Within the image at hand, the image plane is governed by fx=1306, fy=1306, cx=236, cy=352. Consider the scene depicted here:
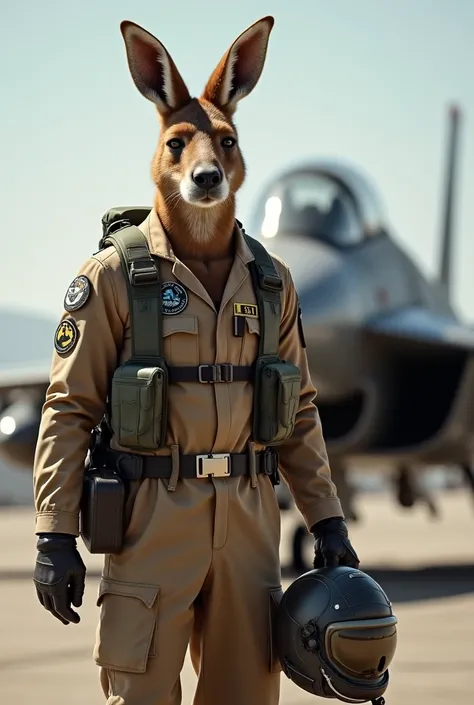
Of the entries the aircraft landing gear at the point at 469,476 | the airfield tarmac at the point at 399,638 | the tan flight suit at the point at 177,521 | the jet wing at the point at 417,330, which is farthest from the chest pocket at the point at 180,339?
the aircraft landing gear at the point at 469,476

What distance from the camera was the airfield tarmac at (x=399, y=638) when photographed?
645cm

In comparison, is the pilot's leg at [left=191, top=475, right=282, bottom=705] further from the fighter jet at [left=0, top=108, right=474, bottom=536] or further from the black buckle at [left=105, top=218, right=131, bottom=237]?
the fighter jet at [left=0, top=108, right=474, bottom=536]

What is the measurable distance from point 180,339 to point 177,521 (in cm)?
52

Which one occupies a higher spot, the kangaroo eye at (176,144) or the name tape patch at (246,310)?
the kangaroo eye at (176,144)

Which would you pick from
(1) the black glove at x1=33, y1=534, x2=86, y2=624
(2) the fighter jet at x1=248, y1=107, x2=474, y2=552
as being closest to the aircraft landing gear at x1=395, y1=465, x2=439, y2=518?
(2) the fighter jet at x1=248, y1=107, x2=474, y2=552

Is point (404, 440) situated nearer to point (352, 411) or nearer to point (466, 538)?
point (352, 411)

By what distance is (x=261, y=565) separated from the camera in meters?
3.84

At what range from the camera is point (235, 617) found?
374 centimetres

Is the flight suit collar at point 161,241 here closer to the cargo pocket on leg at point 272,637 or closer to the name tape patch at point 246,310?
the name tape patch at point 246,310

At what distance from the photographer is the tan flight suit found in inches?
143

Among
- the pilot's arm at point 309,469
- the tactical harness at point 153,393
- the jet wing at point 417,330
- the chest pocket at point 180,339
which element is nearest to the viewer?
the tactical harness at point 153,393

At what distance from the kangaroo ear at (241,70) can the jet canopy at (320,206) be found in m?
8.63

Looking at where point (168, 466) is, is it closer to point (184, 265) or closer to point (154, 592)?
point (154, 592)

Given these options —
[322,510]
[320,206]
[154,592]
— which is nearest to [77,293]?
[154,592]
